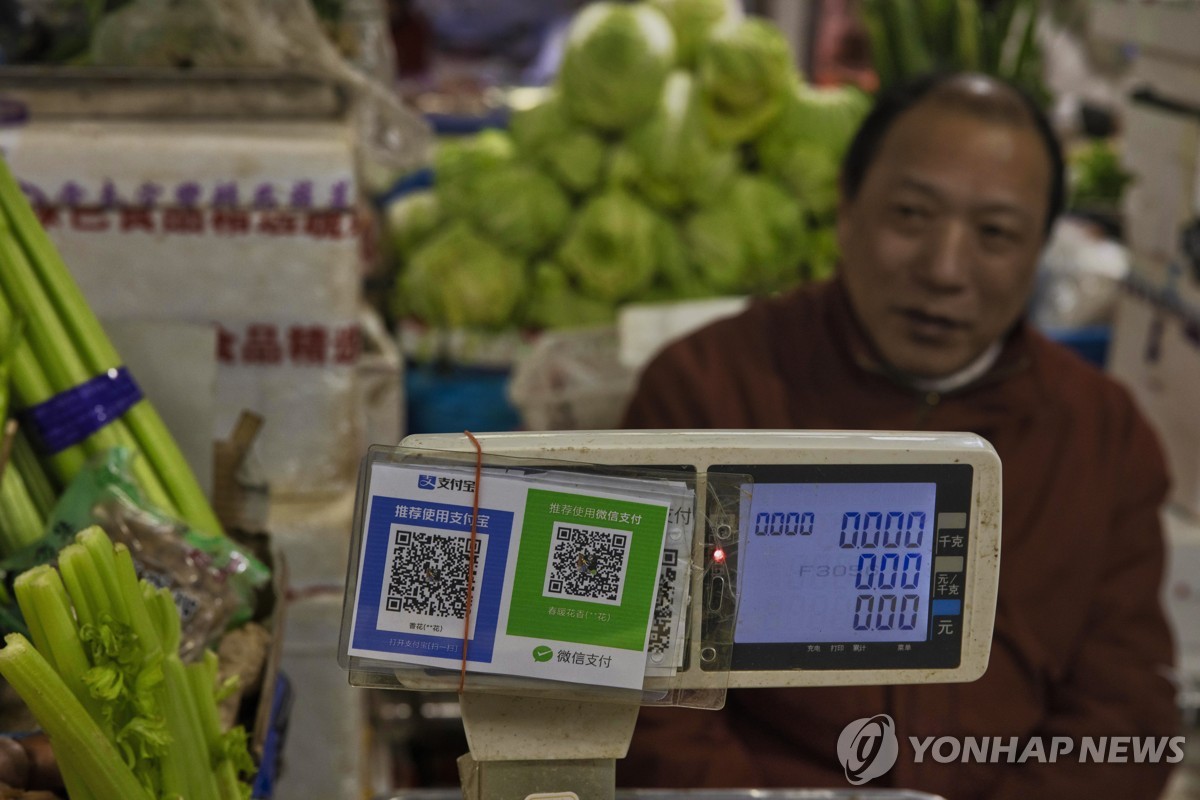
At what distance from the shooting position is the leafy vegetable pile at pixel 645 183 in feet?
10.1

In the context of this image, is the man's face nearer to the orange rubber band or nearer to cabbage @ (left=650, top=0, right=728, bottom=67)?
the orange rubber band

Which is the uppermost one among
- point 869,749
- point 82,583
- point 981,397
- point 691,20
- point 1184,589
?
point 691,20

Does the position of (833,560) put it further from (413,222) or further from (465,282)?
(413,222)

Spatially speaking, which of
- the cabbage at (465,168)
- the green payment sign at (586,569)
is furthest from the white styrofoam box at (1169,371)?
the green payment sign at (586,569)

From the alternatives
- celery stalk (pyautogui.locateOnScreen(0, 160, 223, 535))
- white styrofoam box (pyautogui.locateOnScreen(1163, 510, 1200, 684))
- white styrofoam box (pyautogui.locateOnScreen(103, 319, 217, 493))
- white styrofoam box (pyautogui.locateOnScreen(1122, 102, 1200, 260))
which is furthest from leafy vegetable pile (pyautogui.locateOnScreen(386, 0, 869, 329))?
celery stalk (pyautogui.locateOnScreen(0, 160, 223, 535))

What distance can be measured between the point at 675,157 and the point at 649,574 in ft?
8.21

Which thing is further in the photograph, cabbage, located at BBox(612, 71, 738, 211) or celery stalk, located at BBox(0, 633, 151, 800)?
cabbage, located at BBox(612, 71, 738, 211)

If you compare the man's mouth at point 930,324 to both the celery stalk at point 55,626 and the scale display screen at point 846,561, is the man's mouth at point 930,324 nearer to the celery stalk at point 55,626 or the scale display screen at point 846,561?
the scale display screen at point 846,561

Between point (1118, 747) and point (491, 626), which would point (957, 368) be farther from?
point (491, 626)

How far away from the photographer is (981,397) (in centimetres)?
176

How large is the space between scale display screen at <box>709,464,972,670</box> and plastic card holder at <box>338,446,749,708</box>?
0.09ft

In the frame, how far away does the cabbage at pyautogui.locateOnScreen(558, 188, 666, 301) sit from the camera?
3.05m

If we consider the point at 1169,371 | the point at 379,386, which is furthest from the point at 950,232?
the point at 1169,371

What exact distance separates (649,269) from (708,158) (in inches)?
13.4
